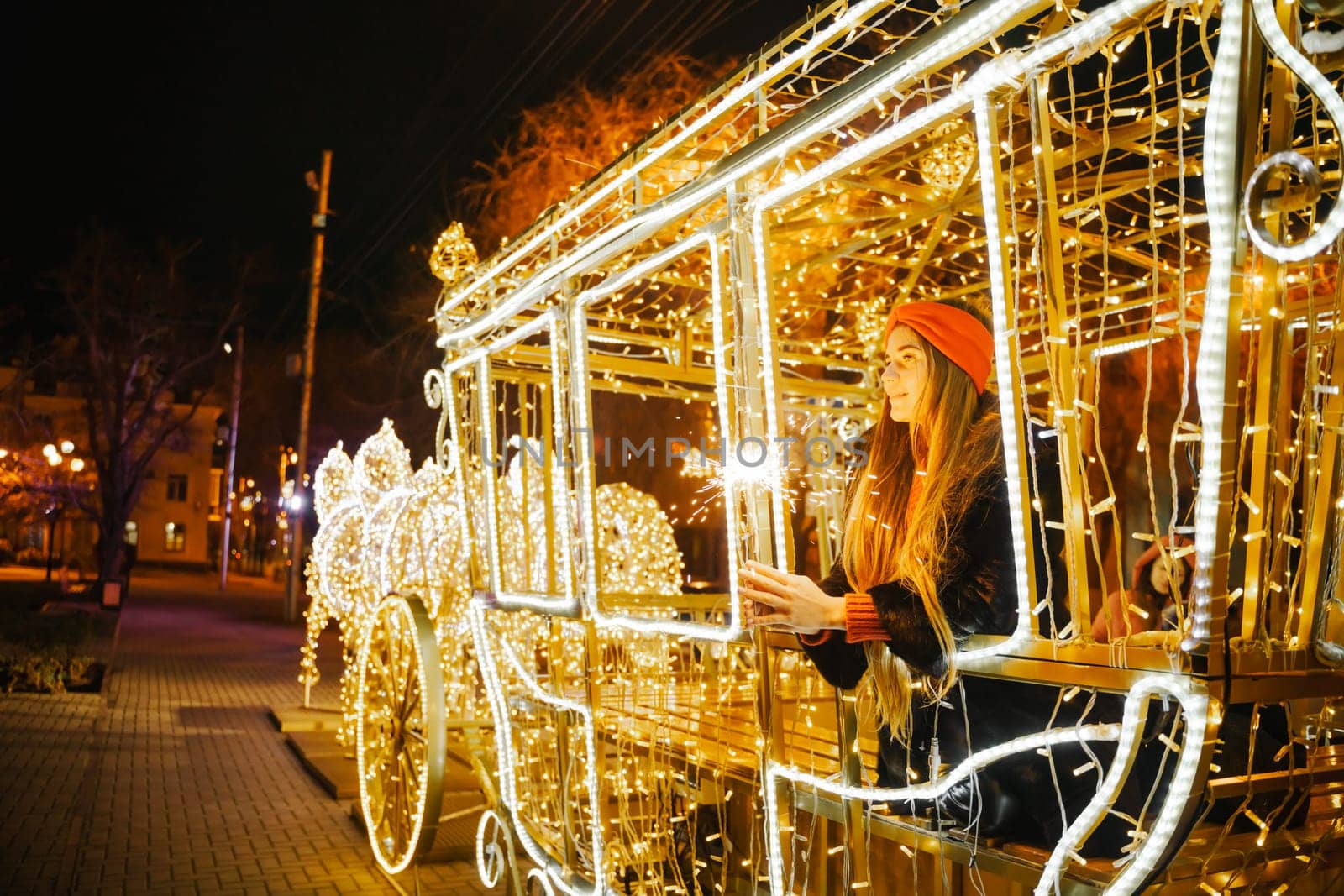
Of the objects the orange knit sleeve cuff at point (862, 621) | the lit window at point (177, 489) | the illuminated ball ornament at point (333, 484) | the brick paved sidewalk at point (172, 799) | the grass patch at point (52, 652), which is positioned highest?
the lit window at point (177, 489)

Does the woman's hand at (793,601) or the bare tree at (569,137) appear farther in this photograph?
the bare tree at (569,137)

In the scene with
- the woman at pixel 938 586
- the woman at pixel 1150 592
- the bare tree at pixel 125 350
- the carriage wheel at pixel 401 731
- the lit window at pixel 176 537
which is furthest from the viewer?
the lit window at pixel 176 537

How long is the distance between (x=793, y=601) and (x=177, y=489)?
54286mm

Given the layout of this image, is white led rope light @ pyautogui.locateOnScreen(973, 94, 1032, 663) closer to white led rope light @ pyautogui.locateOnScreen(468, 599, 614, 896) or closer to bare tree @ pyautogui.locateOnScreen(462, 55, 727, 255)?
white led rope light @ pyautogui.locateOnScreen(468, 599, 614, 896)

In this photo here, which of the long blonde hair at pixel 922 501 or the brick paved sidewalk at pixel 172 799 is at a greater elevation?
the long blonde hair at pixel 922 501

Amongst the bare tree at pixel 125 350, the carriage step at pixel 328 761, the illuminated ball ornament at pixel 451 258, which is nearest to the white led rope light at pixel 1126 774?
the illuminated ball ornament at pixel 451 258

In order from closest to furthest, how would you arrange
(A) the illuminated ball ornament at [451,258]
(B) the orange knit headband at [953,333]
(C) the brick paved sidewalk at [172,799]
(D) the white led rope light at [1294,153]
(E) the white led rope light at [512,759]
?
(D) the white led rope light at [1294,153] < (B) the orange knit headband at [953,333] < (E) the white led rope light at [512,759] < (A) the illuminated ball ornament at [451,258] < (C) the brick paved sidewalk at [172,799]

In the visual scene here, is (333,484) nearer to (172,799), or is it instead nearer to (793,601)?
(172,799)

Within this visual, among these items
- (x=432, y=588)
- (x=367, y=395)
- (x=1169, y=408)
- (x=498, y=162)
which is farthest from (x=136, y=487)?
(x=1169, y=408)

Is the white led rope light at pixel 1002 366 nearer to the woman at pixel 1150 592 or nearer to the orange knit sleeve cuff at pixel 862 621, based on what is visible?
the orange knit sleeve cuff at pixel 862 621

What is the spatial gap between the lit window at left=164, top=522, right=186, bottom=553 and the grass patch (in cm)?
3602

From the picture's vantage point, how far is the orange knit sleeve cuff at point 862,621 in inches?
85.1

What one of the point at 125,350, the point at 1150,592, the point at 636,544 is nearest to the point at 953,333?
the point at 1150,592

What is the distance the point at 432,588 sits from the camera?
7.30m
